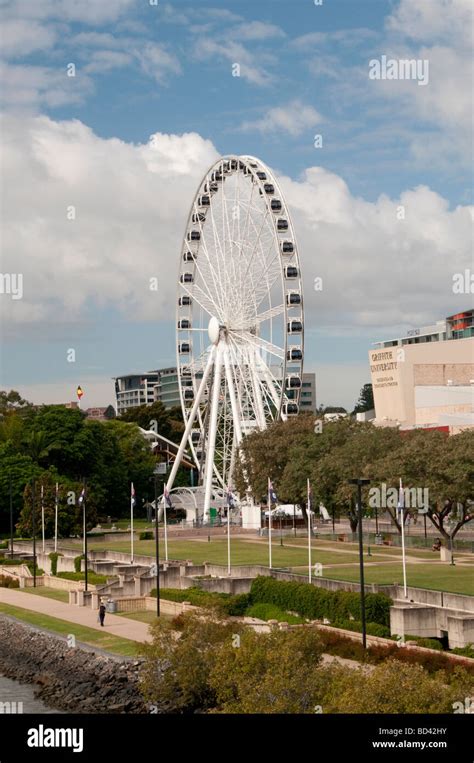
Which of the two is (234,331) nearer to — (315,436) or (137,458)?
(315,436)

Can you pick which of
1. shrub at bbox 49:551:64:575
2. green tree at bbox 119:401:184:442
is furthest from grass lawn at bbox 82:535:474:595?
green tree at bbox 119:401:184:442

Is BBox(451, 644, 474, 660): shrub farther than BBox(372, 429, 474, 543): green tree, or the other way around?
BBox(372, 429, 474, 543): green tree

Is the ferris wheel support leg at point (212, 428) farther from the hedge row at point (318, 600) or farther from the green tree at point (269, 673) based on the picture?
the green tree at point (269, 673)

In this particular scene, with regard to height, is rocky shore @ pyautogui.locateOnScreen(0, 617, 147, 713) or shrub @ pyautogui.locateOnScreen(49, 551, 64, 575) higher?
shrub @ pyautogui.locateOnScreen(49, 551, 64, 575)

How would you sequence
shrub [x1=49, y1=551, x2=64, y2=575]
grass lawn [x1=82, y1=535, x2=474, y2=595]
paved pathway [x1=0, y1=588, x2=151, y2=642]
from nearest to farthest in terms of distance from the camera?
1. paved pathway [x1=0, y1=588, x2=151, y2=642]
2. grass lawn [x1=82, y1=535, x2=474, y2=595]
3. shrub [x1=49, y1=551, x2=64, y2=575]

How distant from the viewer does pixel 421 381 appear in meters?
127

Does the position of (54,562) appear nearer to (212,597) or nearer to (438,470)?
(438,470)

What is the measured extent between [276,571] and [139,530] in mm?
50118

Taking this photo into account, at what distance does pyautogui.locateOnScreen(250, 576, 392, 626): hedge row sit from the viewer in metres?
44.4

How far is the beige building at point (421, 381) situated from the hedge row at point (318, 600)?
6684 cm

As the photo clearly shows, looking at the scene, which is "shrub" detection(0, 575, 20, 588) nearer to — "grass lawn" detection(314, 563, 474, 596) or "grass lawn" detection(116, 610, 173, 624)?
"grass lawn" detection(116, 610, 173, 624)

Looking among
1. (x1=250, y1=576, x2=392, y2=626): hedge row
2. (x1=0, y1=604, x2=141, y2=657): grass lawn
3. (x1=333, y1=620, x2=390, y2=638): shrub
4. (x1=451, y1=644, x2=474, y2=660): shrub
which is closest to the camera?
(x1=451, y1=644, x2=474, y2=660): shrub

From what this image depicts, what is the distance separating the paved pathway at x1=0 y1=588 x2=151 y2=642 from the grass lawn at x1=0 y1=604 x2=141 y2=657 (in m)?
0.37

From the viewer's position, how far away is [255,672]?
32.5m
